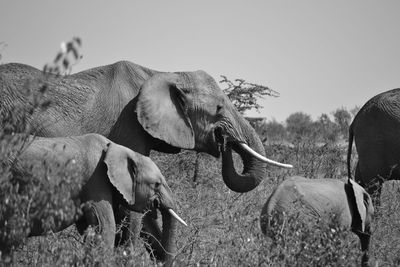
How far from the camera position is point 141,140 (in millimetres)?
6914

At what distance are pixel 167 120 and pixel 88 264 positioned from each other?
2.54m

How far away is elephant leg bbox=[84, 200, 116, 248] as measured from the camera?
5812mm

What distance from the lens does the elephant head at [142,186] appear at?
609 centimetres

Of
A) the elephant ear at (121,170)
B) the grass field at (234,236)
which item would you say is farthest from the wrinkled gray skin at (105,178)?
the grass field at (234,236)

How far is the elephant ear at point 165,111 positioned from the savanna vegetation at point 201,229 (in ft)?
2.50

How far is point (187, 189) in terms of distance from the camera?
30.0ft

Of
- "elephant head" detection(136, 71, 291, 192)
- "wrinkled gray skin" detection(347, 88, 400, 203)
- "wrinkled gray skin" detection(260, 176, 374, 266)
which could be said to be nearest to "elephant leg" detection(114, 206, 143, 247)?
"elephant head" detection(136, 71, 291, 192)

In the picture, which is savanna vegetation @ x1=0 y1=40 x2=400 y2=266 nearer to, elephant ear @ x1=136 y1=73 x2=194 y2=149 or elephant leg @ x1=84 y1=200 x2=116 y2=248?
elephant leg @ x1=84 y1=200 x2=116 y2=248

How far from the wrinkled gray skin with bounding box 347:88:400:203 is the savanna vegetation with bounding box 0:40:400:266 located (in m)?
0.33

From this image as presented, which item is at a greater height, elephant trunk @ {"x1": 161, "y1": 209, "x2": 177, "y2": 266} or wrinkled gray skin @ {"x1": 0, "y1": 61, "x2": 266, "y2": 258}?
wrinkled gray skin @ {"x1": 0, "y1": 61, "x2": 266, "y2": 258}

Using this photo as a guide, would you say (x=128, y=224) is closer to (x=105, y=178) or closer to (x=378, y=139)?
(x=105, y=178)

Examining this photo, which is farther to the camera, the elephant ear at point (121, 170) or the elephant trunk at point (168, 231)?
the elephant trunk at point (168, 231)

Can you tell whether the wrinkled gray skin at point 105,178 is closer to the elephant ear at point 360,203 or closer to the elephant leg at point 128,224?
the elephant leg at point 128,224

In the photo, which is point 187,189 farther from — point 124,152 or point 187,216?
point 124,152
